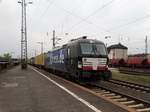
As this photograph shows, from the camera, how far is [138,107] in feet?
33.1

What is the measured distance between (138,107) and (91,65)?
24.2 feet

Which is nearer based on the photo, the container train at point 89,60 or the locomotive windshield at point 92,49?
the container train at point 89,60

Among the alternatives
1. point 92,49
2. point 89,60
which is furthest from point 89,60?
point 92,49

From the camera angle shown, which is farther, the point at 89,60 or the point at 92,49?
the point at 92,49

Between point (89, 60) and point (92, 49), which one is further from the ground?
point (92, 49)

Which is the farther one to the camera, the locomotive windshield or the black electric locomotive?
the locomotive windshield

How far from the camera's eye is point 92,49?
18.0 m

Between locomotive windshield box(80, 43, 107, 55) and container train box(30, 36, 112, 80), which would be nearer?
container train box(30, 36, 112, 80)

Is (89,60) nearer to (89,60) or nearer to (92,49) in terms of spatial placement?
(89,60)

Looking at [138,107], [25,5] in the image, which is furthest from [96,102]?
[25,5]

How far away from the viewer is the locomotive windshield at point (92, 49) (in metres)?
17.7

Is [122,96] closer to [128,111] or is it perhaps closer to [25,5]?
[128,111]

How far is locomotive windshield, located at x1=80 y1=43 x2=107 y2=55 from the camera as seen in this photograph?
1769cm

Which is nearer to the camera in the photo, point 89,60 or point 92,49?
point 89,60
